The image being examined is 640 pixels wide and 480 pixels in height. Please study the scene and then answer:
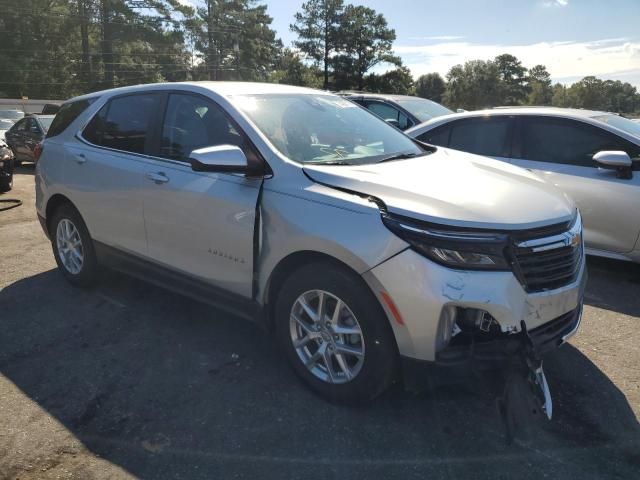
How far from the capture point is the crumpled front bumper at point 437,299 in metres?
2.49

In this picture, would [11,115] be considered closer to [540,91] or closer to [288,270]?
[288,270]

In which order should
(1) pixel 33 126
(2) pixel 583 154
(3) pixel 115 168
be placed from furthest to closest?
(1) pixel 33 126 < (2) pixel 583 154 < (3) pixel 115 168

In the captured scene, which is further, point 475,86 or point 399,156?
point 475,86

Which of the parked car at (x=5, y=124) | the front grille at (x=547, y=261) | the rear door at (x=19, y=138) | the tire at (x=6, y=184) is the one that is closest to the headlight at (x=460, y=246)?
the front grille at (x=547, y=261)

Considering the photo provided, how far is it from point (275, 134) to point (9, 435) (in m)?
2.24

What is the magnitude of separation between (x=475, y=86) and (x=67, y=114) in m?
88.2

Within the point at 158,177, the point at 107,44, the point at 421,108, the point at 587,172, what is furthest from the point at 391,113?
the point at 107,44

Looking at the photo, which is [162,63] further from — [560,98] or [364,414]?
[364,414]

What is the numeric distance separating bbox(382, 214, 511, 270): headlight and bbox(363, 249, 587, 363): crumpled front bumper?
37mm

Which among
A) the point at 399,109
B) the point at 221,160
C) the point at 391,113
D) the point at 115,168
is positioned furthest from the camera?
the point at 391,113

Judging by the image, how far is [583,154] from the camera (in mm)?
5152

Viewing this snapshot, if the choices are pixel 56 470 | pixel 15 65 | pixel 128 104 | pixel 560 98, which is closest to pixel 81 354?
pixel 56 470

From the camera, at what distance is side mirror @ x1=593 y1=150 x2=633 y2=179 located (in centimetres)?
469

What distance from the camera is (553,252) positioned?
2766 millimetres
